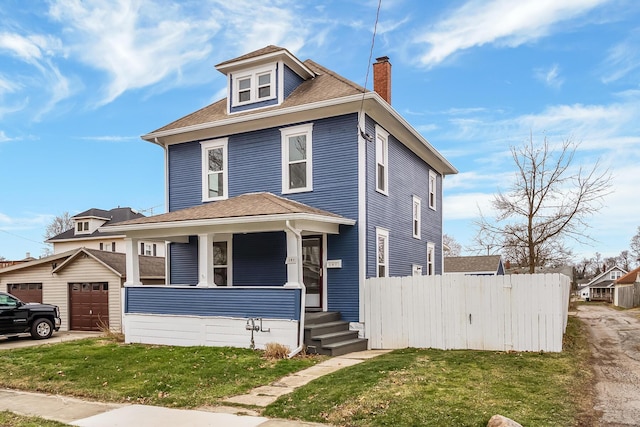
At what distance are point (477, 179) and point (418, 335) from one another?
14.6m

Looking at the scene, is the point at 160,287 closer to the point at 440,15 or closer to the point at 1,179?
the point at 440,15

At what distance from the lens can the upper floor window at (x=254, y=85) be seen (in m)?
14.8

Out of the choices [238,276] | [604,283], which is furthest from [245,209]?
[604,283]

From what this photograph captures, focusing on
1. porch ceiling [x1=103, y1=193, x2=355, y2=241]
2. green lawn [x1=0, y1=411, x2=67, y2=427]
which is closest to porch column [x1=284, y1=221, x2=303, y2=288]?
porch ceiling [x1=103, y1=193, x2=355, y2=241]

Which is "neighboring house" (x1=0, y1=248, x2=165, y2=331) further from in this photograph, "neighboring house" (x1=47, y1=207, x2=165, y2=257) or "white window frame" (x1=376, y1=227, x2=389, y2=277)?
"neighboring house" (x1=47, y1=207, x2=165, y2=257)

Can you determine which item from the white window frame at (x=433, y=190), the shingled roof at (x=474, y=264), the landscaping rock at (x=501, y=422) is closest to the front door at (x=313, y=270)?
the white window frame at (x=433, y=190)

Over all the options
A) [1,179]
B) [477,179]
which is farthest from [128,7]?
[1,179]

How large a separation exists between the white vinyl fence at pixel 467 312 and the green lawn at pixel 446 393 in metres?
1.11

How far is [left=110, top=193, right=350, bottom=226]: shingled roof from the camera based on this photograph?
466 inches

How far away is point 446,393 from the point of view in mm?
7059

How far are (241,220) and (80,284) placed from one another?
13171mm

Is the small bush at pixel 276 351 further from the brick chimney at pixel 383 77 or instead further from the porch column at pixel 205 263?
the brick chimney at pixel 383 77

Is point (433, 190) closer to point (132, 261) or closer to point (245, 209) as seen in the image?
point (245, 209)

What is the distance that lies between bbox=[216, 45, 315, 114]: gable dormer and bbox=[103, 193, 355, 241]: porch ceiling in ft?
9.43
